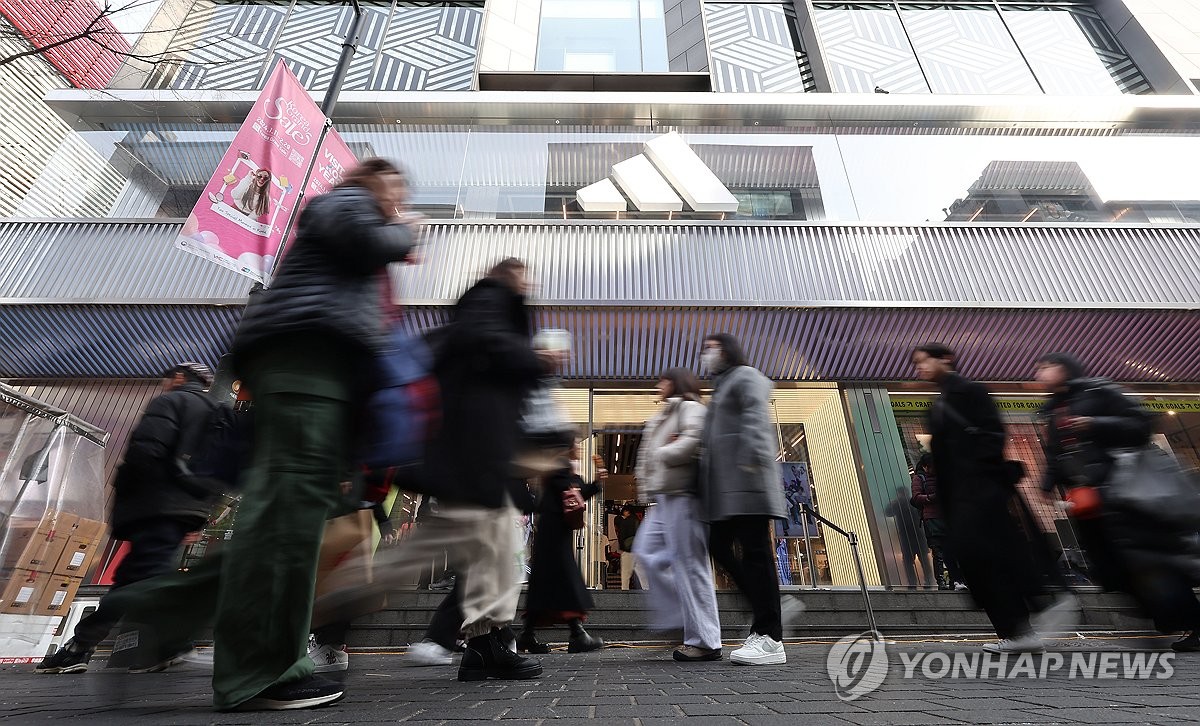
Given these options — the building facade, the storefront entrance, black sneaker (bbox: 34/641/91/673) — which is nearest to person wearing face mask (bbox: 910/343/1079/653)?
the storefront entrance

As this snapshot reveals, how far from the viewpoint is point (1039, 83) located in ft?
39.8

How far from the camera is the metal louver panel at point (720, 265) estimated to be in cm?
830

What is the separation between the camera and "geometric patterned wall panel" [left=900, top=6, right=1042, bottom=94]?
12156 millimetres

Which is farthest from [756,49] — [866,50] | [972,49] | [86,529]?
[86,529]

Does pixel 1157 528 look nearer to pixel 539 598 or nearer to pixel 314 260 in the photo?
pixel 539 598

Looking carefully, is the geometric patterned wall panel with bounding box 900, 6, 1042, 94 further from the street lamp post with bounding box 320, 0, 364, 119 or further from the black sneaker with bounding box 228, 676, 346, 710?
the black sneaker with bounding box 228, 676, 346, 710

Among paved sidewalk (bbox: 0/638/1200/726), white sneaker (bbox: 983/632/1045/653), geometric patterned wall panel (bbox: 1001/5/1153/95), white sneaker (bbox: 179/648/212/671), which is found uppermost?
geometric patterned wall panel (bbox: 1001/5/1153/95)

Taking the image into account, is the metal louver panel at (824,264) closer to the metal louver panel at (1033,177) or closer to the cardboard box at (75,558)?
the metal louver panel at (1033,177)

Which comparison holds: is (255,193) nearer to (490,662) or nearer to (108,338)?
(490,662)

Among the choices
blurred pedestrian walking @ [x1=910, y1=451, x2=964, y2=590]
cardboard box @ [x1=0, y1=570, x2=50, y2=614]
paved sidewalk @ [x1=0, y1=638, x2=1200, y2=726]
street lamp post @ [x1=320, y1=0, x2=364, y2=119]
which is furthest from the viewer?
blurred pedestrian walking @ [x1=910, y1=451, x2=964, y2=590]

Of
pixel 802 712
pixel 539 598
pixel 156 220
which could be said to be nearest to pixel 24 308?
pixel 156 220

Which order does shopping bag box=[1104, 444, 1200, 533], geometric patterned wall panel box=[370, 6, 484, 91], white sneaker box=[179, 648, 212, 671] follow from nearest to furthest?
shopping bag box=[1104, 444, 1200, 533] → white sneaker box=[179, 648, 212, 671] → geometric patterned wall panel box=[370, 6, 484, 91]

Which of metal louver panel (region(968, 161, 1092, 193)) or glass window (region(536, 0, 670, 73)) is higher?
glass window (region(536, 0, 670, 73))

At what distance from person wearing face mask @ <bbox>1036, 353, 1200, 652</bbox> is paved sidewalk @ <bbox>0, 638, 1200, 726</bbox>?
1.73 feet
